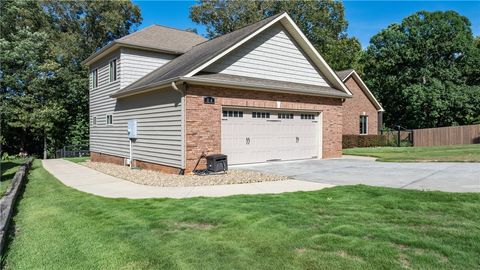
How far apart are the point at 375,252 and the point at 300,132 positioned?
1146 cm

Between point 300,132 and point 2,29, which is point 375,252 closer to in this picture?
point 300,132

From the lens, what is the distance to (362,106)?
92.0 ft

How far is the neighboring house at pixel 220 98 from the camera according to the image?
11742 millimetres

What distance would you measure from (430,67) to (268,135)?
27128 millimetres

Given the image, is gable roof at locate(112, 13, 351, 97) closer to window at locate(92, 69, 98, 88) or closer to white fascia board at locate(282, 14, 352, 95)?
white fascia board at locate(282, 14, 352, 95)

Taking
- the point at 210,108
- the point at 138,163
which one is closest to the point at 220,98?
the point at 210,108

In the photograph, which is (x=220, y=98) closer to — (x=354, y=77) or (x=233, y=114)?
(x=233, y=114)

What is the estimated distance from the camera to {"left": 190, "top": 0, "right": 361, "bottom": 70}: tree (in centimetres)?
4000

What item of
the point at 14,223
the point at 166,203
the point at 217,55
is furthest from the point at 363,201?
the point at 217,55

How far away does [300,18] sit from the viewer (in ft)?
139

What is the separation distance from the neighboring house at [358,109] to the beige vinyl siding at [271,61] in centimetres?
1119

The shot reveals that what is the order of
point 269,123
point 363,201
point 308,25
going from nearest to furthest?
point 363,201 < point 269,123 < point 308,25

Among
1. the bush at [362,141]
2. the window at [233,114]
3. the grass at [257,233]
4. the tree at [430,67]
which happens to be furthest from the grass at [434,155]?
the tree at [430,67]

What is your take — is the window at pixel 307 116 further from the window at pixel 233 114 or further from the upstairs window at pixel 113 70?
the upstairs window at pixel 113 70
